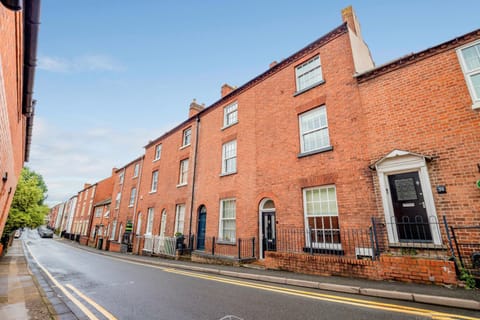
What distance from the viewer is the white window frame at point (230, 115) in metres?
14.3

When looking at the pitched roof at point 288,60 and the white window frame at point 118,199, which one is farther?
the white window frame at point 118,199

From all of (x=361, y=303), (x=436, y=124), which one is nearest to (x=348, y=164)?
(x=436, y=124)

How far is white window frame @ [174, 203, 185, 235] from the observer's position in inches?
631

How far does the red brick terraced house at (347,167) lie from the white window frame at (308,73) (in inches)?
2.5

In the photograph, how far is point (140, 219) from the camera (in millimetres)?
20812

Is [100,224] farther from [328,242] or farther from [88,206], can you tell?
[328,242]

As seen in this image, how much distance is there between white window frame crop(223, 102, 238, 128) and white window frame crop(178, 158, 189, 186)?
4774 millimetres

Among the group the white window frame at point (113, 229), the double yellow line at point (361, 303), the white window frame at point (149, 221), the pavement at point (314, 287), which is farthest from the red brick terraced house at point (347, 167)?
the white window frame at point (113, 229)

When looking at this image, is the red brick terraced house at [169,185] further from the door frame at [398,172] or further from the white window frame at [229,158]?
the door frame at [398,172]

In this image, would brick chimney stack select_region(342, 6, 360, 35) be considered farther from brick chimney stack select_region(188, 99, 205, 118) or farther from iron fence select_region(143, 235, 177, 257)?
iron fence select_region(143, 235, 177, 257)

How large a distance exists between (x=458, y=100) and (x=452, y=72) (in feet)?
3.26

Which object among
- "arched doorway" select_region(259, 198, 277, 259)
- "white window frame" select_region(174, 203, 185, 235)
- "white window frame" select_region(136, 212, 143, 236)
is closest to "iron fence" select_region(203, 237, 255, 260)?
"arched doorway" select_region(259, 198, 277, 259)

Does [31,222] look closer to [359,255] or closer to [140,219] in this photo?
[140,219]

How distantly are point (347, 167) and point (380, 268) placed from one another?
3.49m
